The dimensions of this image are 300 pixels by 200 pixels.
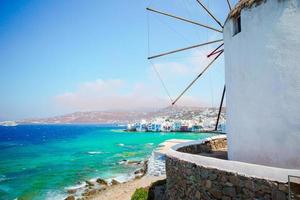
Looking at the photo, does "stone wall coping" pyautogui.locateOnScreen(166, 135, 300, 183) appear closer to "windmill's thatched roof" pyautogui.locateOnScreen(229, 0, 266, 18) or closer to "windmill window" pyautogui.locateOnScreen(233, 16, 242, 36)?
"windmill window" pyautogui.locateOnScreen(233, 16, 242, 36)

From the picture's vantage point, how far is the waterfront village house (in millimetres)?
6246

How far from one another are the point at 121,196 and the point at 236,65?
1522cm

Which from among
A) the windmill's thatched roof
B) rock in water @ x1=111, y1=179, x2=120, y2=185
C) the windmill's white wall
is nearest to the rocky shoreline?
rock in water @ x1=111, y1=179, x2=120, y2=185

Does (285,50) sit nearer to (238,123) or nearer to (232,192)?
(238,123)

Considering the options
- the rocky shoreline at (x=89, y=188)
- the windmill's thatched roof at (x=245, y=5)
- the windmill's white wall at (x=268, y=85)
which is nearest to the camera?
the windmill's white wall at (x=268, y=85)

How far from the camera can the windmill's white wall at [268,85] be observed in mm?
6738

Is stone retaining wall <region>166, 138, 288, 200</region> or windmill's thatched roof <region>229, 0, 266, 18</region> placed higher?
windmill's thatched roof <region>229, 0, 266, 18</region>

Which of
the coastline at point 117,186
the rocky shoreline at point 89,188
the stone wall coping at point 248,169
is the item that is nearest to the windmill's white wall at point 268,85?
the stone wall coping at point 248,169

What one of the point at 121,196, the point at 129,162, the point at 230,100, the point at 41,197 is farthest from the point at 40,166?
the point at 230,100

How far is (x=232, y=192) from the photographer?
6574mm

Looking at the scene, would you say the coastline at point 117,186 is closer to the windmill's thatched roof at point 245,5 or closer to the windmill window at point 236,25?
the windmill window at point 236,25

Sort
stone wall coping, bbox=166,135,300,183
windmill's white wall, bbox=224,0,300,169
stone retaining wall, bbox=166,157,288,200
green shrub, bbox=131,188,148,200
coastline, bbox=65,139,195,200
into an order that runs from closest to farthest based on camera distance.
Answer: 1. stone wall coping, bbox=166,135,300,183
2. stone retaining wall, bbox=166,157,288,200
3. windmill's white wall, bbox=224,0,300,169
4. green shrub, bbox=131,188,148,200
5. coastline, bbox=65,139,195,200

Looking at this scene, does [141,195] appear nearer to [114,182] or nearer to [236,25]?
[114,182]

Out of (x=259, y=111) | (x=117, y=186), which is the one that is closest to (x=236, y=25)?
(x=259, y=111)
